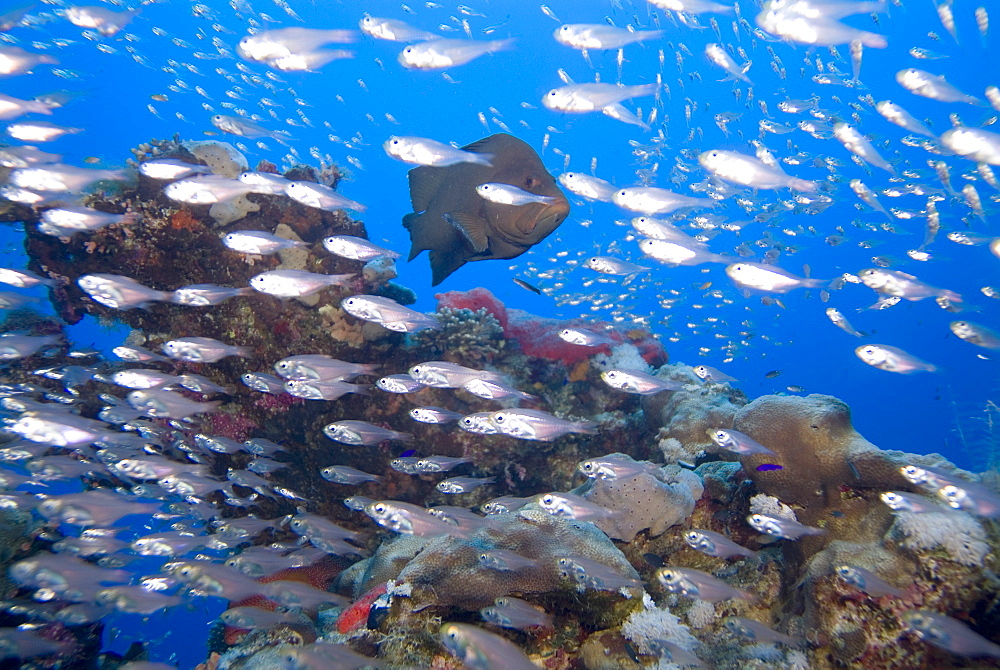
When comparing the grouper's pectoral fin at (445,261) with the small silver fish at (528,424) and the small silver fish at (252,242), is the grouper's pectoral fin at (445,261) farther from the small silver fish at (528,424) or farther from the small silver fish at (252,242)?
the small silver fish at (528,424)

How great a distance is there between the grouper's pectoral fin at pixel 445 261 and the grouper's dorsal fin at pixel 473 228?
0.32 m

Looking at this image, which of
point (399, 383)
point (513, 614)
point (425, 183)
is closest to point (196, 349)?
point (399, 383)

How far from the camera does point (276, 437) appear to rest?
6.36 m

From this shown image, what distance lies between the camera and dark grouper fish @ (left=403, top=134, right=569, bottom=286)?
185 inches

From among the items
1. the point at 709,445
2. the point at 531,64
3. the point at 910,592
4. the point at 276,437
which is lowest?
the point at 276,437

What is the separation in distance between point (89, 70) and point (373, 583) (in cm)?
5439

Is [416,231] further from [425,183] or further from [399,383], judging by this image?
[399,383]

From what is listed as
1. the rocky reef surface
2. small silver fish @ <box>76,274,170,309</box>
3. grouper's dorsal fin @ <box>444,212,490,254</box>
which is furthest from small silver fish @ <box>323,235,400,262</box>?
small silver fish @ <box>76,274,170,309</box>

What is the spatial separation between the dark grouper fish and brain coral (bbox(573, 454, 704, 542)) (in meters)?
2.61

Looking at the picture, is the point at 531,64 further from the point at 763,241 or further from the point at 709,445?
the point at 709,445

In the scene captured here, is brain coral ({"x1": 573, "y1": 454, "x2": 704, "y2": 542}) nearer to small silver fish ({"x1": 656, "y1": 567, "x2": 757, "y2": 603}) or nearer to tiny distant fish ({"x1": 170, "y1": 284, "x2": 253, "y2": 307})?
small silver fish ({"x1": 656, "y1": 567, "x2": 757, "y2": 603})

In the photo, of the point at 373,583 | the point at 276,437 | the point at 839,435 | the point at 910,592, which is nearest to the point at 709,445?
the point at 839,435

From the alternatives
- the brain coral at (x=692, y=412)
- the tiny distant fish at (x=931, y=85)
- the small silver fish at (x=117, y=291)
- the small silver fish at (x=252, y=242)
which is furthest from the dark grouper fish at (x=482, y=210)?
the tiny distant fish at (x=931, y=85)

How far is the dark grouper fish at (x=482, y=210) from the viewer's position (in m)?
4.70
